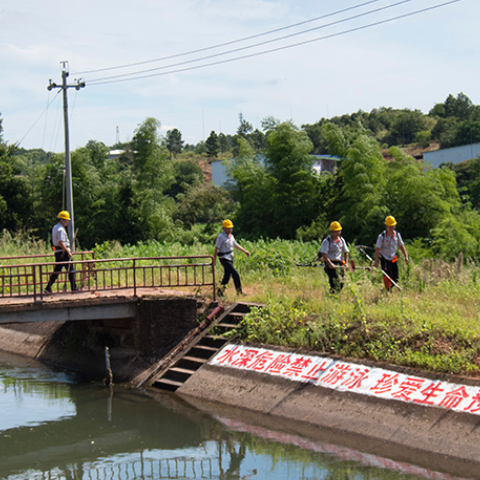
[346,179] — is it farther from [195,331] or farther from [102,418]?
[102,418]

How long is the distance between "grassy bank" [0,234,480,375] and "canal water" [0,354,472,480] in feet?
7.11

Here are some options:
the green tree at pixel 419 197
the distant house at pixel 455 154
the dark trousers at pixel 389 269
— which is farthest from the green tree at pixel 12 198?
the distant house at pixel 455 154

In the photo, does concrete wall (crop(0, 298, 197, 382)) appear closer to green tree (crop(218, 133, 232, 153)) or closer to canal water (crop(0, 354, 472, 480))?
canal water (crop(0, 354, 472, 480))

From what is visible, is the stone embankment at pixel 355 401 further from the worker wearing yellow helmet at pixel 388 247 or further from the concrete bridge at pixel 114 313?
the worker wearing yellow helmet at pixel 388 247

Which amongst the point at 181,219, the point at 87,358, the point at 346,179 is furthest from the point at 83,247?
the point at 87,358

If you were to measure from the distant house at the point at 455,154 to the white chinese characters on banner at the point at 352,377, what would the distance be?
50.8 metres

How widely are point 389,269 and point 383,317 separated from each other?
5.76 ft

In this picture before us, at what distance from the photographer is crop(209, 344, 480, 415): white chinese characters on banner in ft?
28.8

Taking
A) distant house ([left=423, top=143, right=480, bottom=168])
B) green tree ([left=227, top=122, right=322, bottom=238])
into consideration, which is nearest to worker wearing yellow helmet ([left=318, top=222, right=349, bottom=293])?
green tree ([left=227, top=122, right=322, bottom=238])

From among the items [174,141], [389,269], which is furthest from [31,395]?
[174,141]

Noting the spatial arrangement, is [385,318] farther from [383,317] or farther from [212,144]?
[212,144]

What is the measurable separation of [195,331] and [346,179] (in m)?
13.5

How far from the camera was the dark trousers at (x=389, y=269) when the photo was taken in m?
12.4

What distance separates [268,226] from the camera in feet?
100
